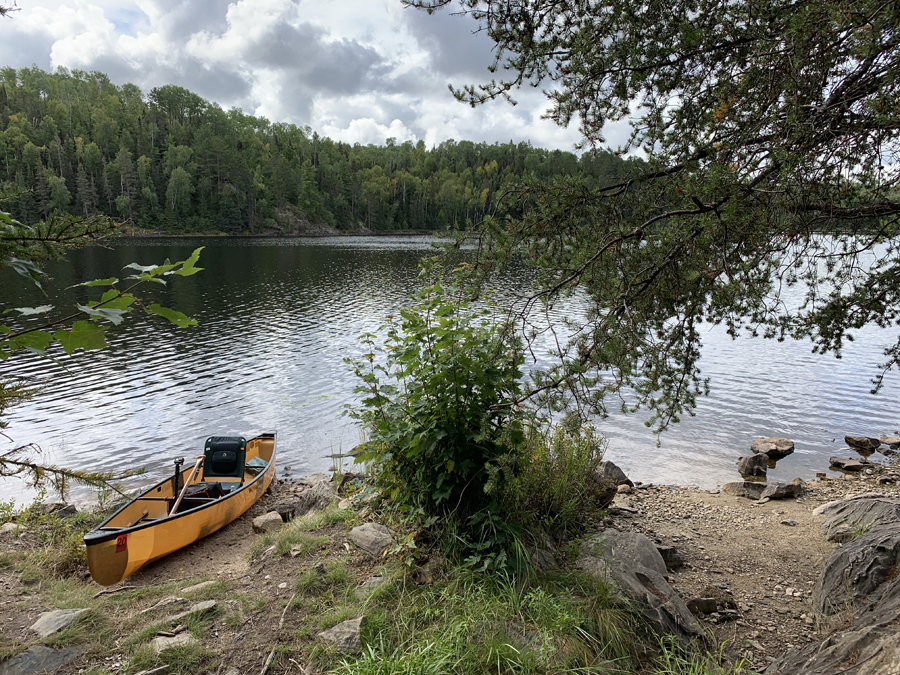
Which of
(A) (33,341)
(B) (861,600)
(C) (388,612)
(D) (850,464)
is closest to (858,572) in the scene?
(B) (861,600)

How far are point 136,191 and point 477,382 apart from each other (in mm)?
92207

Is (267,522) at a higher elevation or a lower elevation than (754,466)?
lower

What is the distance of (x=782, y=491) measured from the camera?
891cm

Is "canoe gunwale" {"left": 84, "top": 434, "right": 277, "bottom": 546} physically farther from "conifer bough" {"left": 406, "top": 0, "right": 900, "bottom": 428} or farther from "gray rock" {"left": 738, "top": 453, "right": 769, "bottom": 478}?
"gray rock" {"left": 738, "top": 453, "right": 769, "bottom": 478}

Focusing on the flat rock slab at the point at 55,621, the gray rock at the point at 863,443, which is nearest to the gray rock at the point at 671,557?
the flat rock slab at the point at 55,621

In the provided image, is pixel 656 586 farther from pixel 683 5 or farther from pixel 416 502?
pixel 683 5

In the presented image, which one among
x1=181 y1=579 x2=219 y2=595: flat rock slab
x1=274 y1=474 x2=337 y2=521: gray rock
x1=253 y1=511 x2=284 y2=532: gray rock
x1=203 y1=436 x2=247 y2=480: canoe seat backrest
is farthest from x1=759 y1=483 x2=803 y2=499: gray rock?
x1=203 y1=436 x2=247 y2=480: canoe seat backrest

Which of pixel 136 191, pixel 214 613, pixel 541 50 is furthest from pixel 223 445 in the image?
pixel 136 191

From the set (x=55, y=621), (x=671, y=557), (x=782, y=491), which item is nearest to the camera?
(x=55, y=621)

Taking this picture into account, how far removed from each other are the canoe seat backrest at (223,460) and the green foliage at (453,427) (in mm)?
5573

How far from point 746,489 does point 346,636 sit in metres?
8.48

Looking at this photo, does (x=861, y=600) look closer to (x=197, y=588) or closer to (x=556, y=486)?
(x=556, y=486)

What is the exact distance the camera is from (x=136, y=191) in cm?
7969

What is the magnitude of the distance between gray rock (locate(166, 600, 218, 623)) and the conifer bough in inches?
117
